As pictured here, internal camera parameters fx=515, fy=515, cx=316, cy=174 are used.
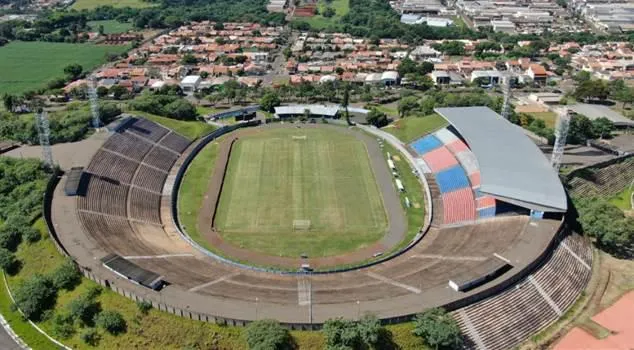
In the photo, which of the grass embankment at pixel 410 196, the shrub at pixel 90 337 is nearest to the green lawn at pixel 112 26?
the grass embankment at pixel 410 196

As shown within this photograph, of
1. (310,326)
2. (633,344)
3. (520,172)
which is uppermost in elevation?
(520,172)

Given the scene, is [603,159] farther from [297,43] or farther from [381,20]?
[381,20]

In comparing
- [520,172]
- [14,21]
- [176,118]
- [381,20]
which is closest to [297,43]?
[381,20]

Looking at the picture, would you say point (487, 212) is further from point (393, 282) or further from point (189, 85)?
point (189, 85)

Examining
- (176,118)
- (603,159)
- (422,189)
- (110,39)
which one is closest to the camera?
(422,189)

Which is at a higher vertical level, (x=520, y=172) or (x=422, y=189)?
(x=520, y=172)

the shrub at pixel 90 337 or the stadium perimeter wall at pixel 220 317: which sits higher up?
the stadium perimeter wall at pixel 220 317

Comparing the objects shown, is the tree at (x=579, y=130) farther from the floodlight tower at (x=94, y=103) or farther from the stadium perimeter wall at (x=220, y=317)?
the floodlight tower at (x=94, y=103)
